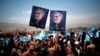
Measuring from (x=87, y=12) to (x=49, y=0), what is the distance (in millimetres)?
696

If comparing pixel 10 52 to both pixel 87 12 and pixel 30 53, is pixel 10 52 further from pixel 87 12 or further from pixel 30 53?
pixel 87 12

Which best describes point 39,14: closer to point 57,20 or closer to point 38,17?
point 38,17

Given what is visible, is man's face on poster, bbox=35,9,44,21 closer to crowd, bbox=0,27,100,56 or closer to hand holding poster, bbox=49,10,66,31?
hand holding poster, bbox=49,10,66,31

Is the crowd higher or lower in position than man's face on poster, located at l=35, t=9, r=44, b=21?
lower

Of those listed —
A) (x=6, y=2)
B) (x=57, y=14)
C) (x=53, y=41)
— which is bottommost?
(x=53, y=41)

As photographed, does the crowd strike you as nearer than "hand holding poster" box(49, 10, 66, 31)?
Yes

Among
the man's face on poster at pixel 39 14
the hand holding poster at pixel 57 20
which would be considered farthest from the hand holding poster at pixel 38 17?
the hand holding poster at pixel 57 20

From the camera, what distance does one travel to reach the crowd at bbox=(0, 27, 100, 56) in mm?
2945

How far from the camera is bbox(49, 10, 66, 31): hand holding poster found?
3.05m

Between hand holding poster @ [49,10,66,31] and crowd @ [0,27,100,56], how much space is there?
11cm

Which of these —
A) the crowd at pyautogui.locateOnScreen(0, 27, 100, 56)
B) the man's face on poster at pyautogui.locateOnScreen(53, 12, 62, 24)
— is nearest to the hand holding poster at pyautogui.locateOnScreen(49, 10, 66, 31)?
the man's face on poster at pyautogui.locateOnScreen(53, 12, 62, 24)

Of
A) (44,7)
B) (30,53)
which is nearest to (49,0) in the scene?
(44,7)

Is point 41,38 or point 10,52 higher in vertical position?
point 41,38

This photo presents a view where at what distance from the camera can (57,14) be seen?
3090 millimetres
